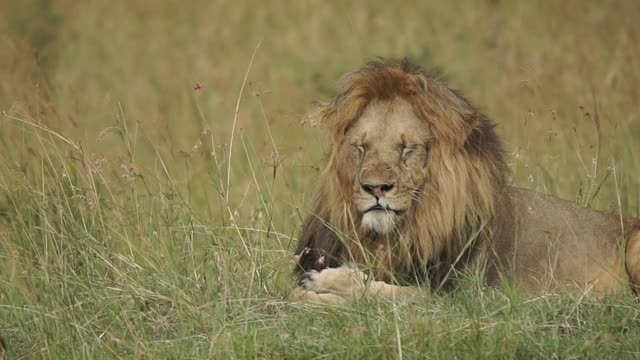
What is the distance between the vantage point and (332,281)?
5.81 metres

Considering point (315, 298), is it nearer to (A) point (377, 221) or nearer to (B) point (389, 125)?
(A) point (377, 221)

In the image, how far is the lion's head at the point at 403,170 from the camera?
18.9 ft


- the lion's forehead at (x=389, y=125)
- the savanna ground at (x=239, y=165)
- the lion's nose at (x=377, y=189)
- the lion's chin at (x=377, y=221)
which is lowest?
the savanna ground at (x=239, y=165)

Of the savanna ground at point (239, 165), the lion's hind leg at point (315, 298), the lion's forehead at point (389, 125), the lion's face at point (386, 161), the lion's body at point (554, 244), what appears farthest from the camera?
the lion's body at point (554, 244)

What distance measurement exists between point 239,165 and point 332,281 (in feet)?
13.3

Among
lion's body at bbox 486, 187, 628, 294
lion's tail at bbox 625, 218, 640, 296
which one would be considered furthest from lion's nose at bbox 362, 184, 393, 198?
lion's tail at bbox 625, 218, 640, 296

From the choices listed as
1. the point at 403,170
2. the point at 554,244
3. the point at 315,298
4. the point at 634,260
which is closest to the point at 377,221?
the point at 403,170

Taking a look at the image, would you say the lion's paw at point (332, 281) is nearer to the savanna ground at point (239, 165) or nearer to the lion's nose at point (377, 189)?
the savanna ground at point (239, 165)

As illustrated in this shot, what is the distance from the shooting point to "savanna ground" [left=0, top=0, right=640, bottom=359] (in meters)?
5.22

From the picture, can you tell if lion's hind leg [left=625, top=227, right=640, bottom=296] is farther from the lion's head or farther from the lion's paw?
the lion's paw

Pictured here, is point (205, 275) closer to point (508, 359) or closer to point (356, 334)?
point (356, 334)

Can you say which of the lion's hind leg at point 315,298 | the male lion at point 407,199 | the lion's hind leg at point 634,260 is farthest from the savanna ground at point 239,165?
the lion's hind leg at point 634,260

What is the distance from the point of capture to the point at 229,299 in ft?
18.2

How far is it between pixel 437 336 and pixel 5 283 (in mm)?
1854
